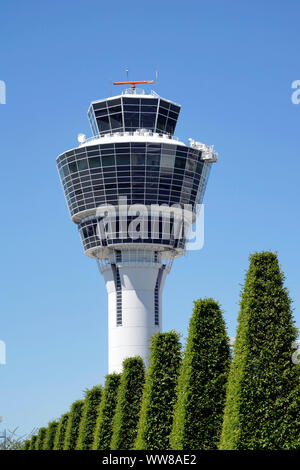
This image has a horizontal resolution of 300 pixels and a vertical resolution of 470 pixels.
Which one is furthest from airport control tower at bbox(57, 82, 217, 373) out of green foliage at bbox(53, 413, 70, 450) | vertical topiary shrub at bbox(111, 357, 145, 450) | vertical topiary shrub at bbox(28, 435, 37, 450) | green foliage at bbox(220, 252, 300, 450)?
green foliage at bbox(220, 252, 300, 450)

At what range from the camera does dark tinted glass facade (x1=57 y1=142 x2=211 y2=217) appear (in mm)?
159500

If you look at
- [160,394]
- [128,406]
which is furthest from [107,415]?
[160,394]

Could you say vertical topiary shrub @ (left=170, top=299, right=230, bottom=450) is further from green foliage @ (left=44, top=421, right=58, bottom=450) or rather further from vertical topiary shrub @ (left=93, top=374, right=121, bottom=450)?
green foliage @ (left=44, top=421, right=58, bottom=450)

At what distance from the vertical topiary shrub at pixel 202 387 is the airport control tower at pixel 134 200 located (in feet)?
344

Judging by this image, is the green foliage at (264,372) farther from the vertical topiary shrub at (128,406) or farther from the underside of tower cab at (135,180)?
the underside of tower cab at (135,180)

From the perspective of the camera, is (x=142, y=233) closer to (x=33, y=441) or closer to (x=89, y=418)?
(x=33, y=441)

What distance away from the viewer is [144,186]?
160 m

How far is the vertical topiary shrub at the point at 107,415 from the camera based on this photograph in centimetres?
7575

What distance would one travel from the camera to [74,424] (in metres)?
94.9

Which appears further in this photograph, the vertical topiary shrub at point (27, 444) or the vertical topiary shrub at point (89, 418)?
the vertical topiary shrub at point (27, 444)

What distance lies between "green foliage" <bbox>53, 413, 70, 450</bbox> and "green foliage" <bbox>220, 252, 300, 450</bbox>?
2355 inches

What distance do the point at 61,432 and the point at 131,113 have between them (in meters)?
84.6

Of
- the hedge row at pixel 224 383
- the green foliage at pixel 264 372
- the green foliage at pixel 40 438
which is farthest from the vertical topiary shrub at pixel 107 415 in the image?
the green foliage at pixel 40 438
